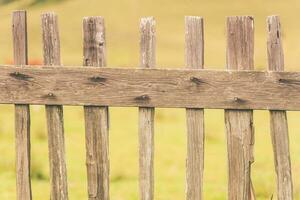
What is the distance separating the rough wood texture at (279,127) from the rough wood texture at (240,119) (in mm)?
112

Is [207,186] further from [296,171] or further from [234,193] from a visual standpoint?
[234,193]

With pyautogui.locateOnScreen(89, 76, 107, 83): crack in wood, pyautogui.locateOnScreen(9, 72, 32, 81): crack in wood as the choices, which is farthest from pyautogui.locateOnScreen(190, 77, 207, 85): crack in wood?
pyautogui.locateOnScreen(9, 72, 32, 81): crack in wood

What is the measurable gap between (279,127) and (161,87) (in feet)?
2.33

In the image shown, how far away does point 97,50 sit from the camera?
13.3 feet

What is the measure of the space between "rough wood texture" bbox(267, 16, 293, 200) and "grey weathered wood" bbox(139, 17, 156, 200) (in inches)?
26.3

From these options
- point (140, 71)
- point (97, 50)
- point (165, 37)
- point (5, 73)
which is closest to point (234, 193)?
point (140, 71)

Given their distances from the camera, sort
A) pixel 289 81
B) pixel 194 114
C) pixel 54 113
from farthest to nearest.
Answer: pixel 54 113 < pixel 194 114 < pixel 289 81

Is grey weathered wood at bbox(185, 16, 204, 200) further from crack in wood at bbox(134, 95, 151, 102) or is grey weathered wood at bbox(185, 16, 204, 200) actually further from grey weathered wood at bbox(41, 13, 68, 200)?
grey weathered wood at bbox(41, 13, 68, 200)

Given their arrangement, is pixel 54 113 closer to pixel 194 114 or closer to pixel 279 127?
pixel 194 114

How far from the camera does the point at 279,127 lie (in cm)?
397

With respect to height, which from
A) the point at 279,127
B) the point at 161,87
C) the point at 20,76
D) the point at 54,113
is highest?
the point at 20,76

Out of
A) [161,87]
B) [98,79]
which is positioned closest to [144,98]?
[161,87]

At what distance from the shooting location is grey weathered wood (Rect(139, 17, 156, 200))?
4.00m

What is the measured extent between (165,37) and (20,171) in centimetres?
3903
